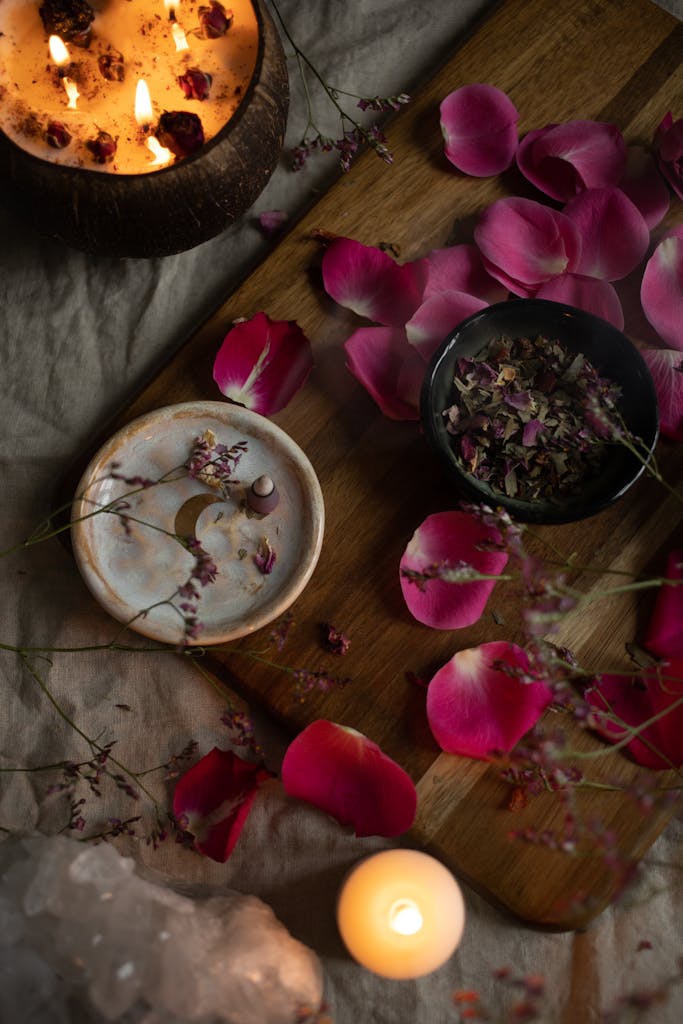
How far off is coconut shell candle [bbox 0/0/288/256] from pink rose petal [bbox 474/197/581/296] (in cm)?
18

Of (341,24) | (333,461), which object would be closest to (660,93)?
(341,24)

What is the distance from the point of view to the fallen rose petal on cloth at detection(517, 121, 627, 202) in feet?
2.71

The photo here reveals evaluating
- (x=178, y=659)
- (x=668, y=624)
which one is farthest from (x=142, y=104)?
(x=668, y=624)

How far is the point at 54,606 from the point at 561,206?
0.53 meters

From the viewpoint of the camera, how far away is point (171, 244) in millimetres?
773

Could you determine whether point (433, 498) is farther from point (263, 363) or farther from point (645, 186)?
point (645, 186)

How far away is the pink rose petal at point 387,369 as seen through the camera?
79 cm

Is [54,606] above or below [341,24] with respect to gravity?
below

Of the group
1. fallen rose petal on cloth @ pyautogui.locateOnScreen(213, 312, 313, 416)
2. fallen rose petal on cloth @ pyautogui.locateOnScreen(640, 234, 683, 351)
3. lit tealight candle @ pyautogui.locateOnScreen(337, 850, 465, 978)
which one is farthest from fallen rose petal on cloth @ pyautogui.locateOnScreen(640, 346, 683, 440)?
lit tealight candle @ pyautogui.locateOnScreen(337, 850, 465, 978)

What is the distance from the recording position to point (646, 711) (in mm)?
752

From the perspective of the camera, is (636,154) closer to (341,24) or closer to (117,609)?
(341,24)

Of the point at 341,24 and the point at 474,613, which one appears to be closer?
the point at 474,613

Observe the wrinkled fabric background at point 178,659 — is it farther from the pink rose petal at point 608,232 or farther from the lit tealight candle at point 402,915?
the pink rose petal at point 608,232

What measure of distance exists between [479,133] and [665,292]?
0.66ft
